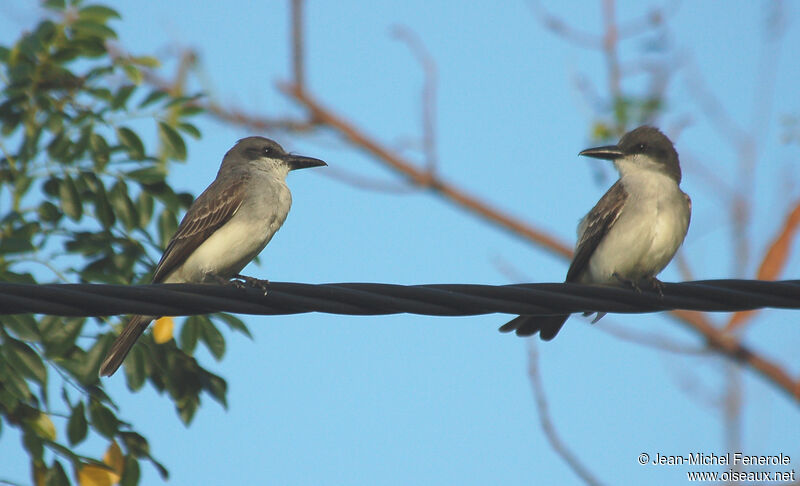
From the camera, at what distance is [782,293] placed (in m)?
4.03

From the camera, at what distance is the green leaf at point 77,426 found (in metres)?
4.60

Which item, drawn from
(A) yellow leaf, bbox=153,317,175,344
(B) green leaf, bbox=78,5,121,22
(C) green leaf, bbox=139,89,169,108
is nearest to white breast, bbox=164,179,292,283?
(C) green leaf, bbox=139,89,169,108

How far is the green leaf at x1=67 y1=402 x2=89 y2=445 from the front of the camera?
460 cm

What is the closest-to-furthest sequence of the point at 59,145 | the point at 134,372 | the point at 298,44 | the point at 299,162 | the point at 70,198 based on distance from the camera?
the point at 134,372
the point at 70,198
the point at 59,145
the point at 299,162
the point at 298,44

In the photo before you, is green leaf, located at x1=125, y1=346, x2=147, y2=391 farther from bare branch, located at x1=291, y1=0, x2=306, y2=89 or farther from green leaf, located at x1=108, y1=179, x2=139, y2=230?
bare branch, located at x1=291, y1=0, x2=306, y2=89

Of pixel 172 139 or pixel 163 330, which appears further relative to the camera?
pixel 172 139

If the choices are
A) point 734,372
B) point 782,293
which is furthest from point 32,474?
point 734,372

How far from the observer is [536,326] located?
19.8 ft

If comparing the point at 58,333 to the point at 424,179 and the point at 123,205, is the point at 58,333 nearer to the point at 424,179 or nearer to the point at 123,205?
the point at 123,205

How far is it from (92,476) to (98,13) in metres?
2.84

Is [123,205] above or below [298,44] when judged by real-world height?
below

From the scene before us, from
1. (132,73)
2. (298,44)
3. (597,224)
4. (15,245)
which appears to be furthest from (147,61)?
(298,44)

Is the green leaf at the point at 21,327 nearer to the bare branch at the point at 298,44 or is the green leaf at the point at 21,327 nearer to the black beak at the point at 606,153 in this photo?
the black beak at the point at 606,153

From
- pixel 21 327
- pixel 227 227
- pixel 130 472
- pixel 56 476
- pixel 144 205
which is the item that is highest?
pixel 227 227
